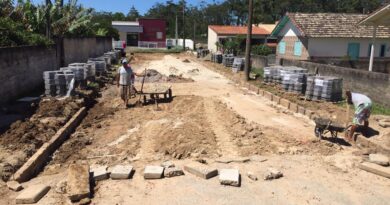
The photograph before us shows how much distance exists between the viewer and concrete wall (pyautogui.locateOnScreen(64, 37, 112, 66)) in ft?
70.8

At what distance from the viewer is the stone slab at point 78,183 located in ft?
20.1

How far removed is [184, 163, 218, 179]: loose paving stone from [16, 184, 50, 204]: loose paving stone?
2.47 meters

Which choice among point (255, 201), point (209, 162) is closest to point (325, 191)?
point (255, 201)

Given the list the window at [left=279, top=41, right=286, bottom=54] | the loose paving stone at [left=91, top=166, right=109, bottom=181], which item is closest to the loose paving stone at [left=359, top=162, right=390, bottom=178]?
the loose paving stone at [left=91, top=166, right=109, bottom=181]

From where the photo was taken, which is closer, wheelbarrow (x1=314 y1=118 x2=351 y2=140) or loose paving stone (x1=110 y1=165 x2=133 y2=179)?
loose paving stone (x1=110 y1=165 x2=133 y2=179)

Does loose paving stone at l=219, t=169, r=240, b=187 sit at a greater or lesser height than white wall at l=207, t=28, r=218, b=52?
lesser

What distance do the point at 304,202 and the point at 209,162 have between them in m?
2.20

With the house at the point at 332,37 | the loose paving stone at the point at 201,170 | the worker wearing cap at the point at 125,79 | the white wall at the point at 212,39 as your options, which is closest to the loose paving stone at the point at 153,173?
the loose paving stone at the point at 201,170

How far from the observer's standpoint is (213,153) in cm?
851

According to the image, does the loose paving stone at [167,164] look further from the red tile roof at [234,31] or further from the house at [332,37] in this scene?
the red tile roof at [234,31]

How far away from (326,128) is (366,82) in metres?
6.44

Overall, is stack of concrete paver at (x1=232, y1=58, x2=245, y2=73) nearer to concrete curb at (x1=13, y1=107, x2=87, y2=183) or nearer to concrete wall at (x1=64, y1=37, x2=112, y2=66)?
concrete wall at (x1=64, y1=37, x2=112, y2=66)

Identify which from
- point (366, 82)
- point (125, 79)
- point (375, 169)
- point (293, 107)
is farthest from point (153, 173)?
point (366, 82)

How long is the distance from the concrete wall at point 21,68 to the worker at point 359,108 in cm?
992
